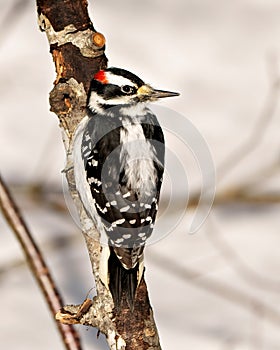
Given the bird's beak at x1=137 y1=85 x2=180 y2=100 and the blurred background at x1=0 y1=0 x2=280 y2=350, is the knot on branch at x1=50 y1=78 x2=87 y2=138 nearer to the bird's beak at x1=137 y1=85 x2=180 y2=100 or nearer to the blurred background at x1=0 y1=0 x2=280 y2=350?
the bird's beak at x1=137 y1=85 x2=180 y2=100

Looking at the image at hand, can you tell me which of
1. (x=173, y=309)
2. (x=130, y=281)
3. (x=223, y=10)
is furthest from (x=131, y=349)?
(x=223, y=10)

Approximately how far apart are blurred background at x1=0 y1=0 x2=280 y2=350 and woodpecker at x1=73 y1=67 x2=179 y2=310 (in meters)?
1.05

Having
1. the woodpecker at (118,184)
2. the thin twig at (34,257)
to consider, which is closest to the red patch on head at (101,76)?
the woodpecker at (118,184)

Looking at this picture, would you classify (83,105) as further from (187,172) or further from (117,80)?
(187,172)

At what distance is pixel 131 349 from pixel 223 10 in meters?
2.21

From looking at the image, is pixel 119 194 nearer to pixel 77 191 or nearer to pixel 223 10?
pixel 77 191

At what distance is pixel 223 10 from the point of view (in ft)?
9.81

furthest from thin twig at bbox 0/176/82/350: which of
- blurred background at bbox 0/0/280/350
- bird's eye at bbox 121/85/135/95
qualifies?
blurred background at bbox 0/0/280/350

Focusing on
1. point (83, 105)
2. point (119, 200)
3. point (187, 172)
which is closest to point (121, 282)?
point (119, 200)

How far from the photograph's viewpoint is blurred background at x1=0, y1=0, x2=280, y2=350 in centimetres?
215

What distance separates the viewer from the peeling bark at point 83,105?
0.93m

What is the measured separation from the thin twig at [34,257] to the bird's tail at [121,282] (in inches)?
4.6

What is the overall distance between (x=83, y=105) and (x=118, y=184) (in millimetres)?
100

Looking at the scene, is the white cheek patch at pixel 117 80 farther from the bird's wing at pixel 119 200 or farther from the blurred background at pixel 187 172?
the blurred background at pixel 187 172
